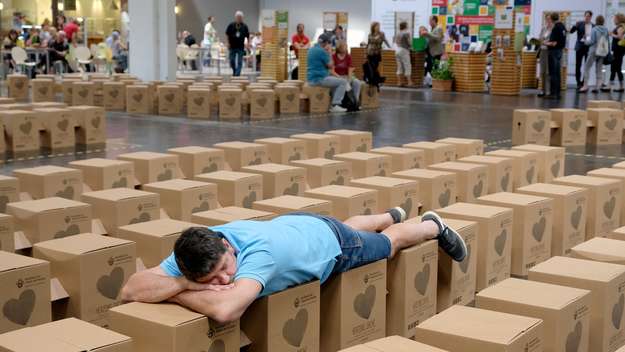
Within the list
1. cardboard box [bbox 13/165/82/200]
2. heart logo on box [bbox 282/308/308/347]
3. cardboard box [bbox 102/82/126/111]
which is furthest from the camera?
cardboard box [bbox 102/82/126/111]

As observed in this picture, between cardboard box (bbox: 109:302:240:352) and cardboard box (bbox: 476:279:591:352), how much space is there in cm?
101

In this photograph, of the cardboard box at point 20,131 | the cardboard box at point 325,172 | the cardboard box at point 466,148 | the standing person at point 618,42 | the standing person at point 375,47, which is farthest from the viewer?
the standing person at point 618,42

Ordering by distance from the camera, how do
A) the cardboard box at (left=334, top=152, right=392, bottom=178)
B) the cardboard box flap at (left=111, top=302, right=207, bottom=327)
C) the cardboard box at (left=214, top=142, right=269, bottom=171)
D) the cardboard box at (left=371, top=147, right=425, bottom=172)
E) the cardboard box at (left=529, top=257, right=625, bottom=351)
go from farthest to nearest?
1. the cardboard box at (left=214, top=142, right=269, bottom=171)
2. the cardboard box at (left=371, top=147, right=425, bottom=172)
3. the cardboard box at (left=334, top=152, right=392, bottom=178)
4. the cardboard box at (left=529, top=257, right=625, bottom=351)
5. the cardboard box flap at (left=111, top=302, right=207, bottom=327)

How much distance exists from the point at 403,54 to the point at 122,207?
16.9 meters

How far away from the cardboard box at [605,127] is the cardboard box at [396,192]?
539 centimetres

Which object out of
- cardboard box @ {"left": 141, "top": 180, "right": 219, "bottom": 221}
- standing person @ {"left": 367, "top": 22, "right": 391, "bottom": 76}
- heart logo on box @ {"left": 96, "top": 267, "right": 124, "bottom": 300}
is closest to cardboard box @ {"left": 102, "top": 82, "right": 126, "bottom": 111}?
standing person @ {"left": 367, "top": 22, "right": 391, "bottom": 76}

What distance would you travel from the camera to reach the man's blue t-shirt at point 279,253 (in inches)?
128

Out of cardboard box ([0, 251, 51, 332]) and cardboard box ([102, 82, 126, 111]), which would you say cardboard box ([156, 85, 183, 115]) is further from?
cardboard box ([0, 251, 51, 332])

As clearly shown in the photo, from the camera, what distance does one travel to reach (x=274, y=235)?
11.1 feet

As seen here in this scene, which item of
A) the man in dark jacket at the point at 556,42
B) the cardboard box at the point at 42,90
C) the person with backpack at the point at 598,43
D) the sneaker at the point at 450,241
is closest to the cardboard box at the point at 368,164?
the sneaker at the point at 450,241

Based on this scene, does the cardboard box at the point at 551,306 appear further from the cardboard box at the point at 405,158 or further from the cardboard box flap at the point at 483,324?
the cardboard box at the point at 405,158

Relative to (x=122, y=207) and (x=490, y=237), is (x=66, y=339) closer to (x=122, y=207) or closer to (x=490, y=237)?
(x=122, y=207)

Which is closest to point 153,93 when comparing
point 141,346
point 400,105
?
point 400,105

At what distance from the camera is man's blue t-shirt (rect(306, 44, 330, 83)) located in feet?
45.1
